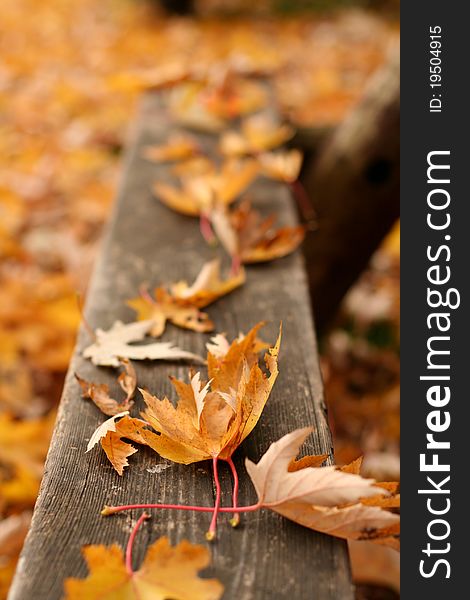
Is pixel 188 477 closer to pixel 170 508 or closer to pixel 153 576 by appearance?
pixel 170 508

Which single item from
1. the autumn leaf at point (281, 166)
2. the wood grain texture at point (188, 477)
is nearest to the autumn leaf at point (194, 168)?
the autumn leaf at point (281, 166)

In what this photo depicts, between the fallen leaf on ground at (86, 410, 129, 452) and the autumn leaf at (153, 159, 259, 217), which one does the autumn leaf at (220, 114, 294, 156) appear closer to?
the autumn leaf at (153, 159, 259, 217)

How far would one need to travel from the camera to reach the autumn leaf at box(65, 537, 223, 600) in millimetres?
682

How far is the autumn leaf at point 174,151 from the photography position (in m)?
1.90

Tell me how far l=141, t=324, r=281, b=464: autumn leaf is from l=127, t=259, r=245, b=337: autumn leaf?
29 cm

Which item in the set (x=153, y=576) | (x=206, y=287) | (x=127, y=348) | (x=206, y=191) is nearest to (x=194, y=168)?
(x=206, y=191)

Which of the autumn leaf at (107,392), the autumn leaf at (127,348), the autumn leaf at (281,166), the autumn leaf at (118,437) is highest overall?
the autumn leaf at (281,166)

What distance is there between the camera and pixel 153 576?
703 millimetres

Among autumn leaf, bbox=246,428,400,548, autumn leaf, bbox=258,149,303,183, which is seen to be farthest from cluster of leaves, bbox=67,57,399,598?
autumn leaf, bbox=258,149,303,183

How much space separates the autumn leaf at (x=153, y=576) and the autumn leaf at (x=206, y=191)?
3.25 ft

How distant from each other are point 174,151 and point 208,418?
1179mm

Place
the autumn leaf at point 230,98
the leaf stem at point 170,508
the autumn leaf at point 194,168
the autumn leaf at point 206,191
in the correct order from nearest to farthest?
the leaf stem at point 170,508 < the autumn leaf at point 206,191 < the autumn leaf at point 194,168 < the autumn leaf at point 230,98

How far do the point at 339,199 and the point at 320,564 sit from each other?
1467 mm

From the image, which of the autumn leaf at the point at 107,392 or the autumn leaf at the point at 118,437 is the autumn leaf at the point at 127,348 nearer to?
the autumn leaf at the point at 107,392
